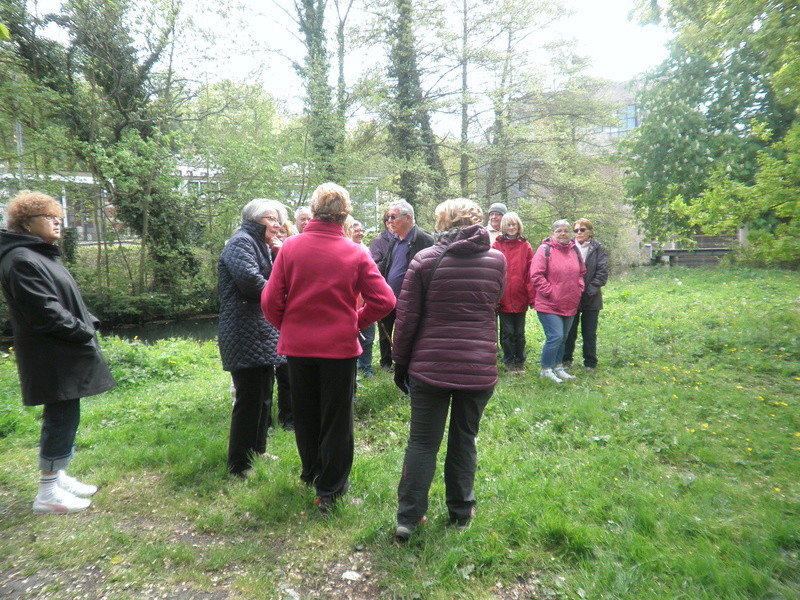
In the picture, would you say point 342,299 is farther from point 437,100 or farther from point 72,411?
point 437,100

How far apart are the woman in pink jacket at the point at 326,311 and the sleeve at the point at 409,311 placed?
0.61 ft

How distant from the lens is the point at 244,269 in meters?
3.75

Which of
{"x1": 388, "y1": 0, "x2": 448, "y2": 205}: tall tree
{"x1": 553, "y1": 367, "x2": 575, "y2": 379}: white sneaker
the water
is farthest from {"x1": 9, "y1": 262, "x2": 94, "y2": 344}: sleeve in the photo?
{"x1": 388, "y1": 0, "x2": 448, "y2": 205}: tall tree

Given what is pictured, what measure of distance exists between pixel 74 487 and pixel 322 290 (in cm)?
237

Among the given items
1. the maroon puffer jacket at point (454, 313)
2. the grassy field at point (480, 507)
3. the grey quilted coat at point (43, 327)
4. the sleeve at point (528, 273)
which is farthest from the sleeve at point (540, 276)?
the grey quilted coat at point (43, 327)

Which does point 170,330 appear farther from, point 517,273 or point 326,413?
point 326,413

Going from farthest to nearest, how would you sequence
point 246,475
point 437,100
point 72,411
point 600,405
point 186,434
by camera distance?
point 437,100 < point 600,405 < point 186,434 < point 246,475 < point 72,411

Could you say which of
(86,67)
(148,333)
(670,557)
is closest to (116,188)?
(86,67)

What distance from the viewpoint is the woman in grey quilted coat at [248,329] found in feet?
12.5

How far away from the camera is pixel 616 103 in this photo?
21375mm

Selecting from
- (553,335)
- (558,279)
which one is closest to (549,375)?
(553,335)

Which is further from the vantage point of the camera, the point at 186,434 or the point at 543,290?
the point at 543,290

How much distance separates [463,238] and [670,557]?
2.05 meters

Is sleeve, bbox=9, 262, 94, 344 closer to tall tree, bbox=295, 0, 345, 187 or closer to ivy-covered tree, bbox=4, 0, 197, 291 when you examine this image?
ivy-covered tree, bbox=4, 0, 197, 291
